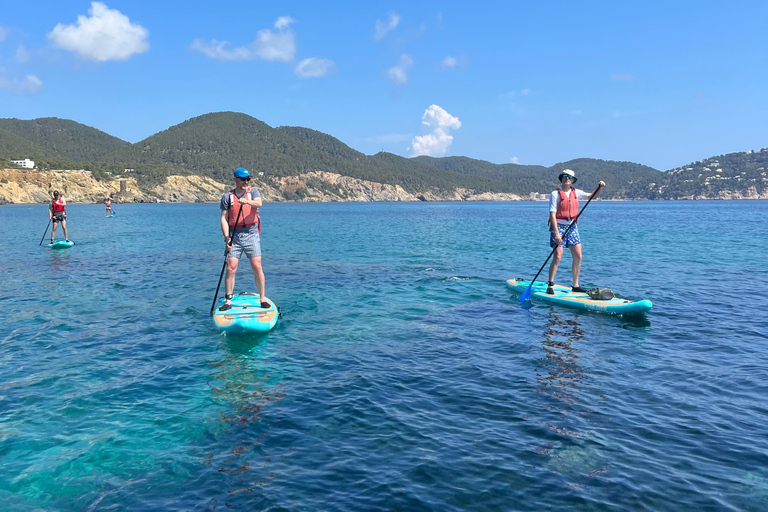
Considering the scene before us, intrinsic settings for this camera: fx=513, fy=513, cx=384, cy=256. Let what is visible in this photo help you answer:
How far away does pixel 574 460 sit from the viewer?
6.47m

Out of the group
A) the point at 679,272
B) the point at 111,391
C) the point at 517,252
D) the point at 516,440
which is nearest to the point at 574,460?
the point at 516,440

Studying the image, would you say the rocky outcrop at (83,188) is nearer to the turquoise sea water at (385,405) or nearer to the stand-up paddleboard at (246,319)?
the stand-up paddleboard at (246,319)

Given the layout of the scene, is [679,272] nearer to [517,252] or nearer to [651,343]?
[517,252]

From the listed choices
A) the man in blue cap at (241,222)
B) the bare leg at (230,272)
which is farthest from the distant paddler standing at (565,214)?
the bare leg at (230,272)

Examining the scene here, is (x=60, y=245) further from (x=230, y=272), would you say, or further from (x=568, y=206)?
(x=568, y=206)

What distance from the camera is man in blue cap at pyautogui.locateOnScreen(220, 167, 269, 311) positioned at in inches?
476

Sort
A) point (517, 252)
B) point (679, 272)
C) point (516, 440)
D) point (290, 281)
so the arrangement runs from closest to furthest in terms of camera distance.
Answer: point (516, 440) → point (290, 281) → point (679, 272) → point (517, 252)

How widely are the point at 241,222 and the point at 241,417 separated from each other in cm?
575

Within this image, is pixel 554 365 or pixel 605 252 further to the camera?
pixel 605 252

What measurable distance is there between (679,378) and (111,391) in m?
10.1

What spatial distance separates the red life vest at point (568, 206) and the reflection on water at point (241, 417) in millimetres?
9412

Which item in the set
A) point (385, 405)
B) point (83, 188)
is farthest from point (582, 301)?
point (83, 188)

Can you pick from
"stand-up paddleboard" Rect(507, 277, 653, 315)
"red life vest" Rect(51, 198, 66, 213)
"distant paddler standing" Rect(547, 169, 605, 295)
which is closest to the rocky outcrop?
"red life vest" Rect(51, 198, 66, 213)

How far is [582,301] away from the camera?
48.9 ft
